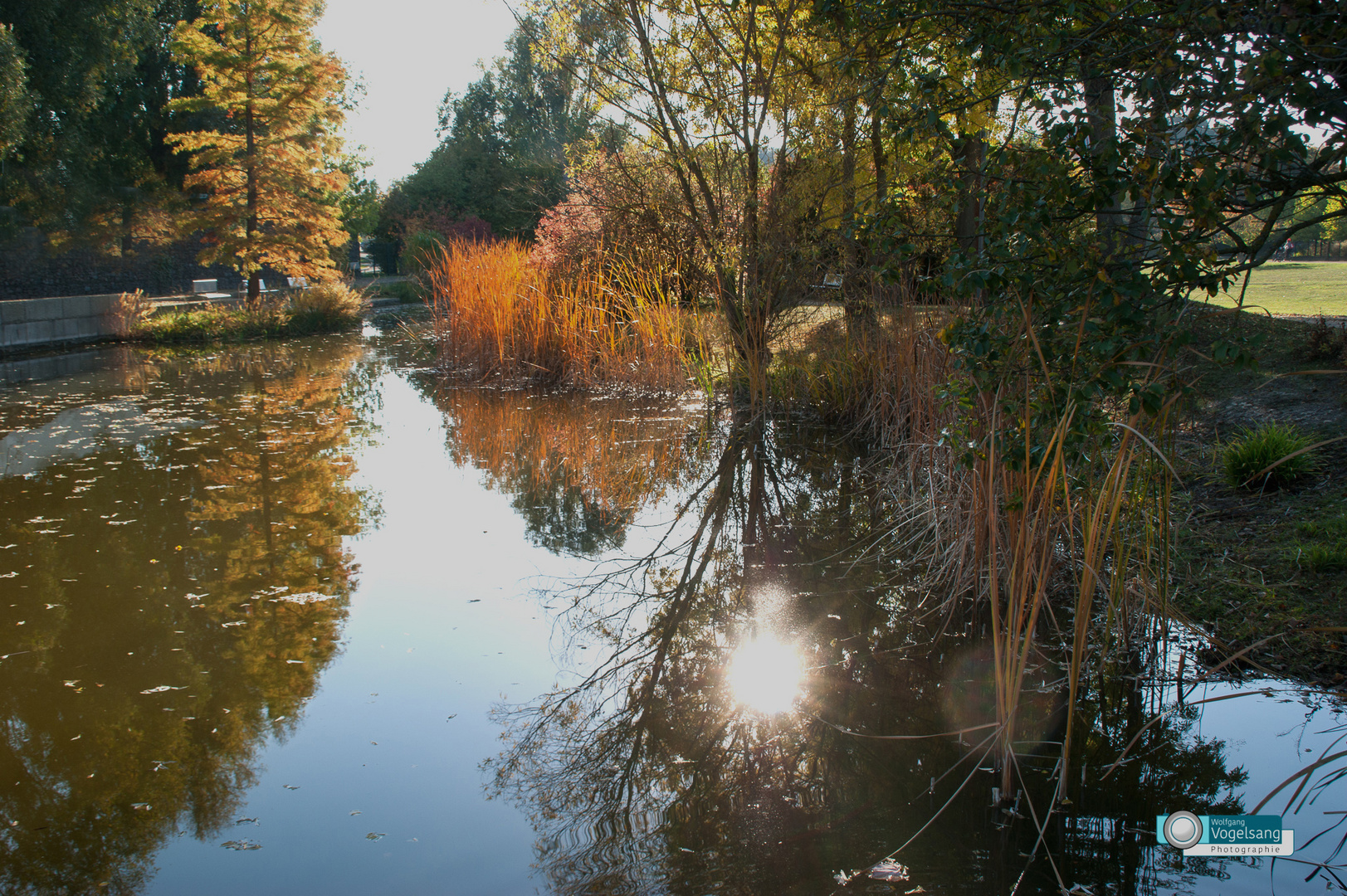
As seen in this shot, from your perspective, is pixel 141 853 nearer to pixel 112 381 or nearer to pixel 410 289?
pixel 112 381

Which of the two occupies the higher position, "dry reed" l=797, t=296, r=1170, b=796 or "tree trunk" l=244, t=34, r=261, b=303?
"tree trunk" l=244, t=34, r=261, b=303

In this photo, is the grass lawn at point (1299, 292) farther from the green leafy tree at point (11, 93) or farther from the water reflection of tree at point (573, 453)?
the green leafy tree at point (11, 93)

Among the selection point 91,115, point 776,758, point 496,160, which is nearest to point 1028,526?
point 776,758

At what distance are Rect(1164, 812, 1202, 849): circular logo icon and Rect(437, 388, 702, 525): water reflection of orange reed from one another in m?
3.58

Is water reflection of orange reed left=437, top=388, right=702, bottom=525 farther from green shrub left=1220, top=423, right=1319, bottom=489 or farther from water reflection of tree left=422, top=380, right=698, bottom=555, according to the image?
green shrub left=1220, top=423, right=1319, bottom=489

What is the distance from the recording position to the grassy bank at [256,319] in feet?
48.0

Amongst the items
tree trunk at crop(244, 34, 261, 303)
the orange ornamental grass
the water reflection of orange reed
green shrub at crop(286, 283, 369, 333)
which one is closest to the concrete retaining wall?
tree trunk at crop(244, 34, 261, 303)

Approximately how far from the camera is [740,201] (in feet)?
24.3

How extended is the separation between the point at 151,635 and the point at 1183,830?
375 cm

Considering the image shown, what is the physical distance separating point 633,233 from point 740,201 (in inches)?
48.1

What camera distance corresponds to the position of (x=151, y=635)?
3592mm

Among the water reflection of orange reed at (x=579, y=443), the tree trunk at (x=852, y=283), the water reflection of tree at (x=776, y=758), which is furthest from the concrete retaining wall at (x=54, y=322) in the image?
the water reflection of tree at (x=776, y=758)

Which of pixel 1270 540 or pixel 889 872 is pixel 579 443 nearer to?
pixel 1270 540

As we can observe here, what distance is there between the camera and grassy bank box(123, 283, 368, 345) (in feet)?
48.0
